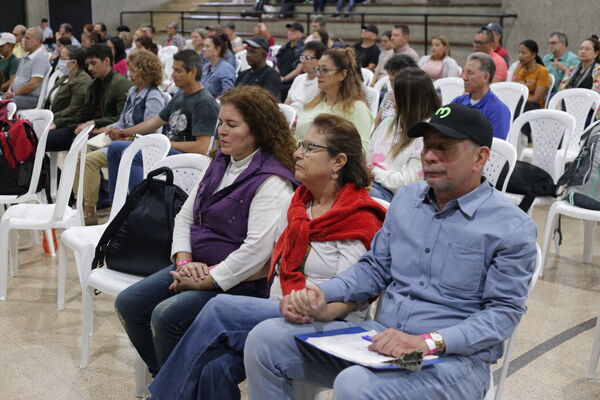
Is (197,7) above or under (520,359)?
above

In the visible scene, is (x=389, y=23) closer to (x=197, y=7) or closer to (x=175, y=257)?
(x=197, y=7)

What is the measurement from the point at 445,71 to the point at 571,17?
373cm

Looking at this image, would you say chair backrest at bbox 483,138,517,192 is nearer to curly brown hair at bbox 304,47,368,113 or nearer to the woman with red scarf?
curly brown hair at bbox 304,47,368,113

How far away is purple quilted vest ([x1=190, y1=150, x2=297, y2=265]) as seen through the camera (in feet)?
9.36

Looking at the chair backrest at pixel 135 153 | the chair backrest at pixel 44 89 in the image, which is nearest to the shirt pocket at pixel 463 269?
the chair backrest at pixel 135 153

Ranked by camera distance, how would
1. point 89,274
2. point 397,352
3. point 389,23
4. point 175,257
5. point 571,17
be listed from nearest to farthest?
1. point 397,352
2. point 175,257
3. point 89,274
4. point 571,17
5. point 389,23

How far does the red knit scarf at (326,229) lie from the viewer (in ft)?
→ 8.20

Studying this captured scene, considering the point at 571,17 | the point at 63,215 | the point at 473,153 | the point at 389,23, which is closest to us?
the point at 473,153

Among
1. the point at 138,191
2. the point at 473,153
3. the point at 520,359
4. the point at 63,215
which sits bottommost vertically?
the point at 520,359

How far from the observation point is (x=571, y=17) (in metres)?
10.7

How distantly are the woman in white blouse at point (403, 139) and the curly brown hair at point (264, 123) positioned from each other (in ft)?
2.51

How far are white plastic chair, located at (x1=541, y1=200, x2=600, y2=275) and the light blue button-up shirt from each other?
6.54ft

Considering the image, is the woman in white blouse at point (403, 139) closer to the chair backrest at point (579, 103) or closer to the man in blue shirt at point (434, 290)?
the man in blue shirt at point (434, 290)

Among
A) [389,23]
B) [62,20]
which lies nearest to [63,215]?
[389,23]
